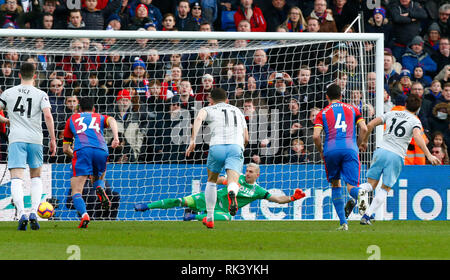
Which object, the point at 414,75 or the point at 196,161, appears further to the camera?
the point at 414,75

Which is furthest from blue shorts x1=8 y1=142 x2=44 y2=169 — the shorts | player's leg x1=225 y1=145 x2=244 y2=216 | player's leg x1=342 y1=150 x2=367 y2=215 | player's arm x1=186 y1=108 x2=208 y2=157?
player's leg x1=342 y1=150 x2=367 y2=215

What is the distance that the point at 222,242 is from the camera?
9.56 meters

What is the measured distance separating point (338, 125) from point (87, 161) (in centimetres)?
343

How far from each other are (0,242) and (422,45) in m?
11.5

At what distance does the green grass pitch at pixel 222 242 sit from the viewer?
8.30 meters

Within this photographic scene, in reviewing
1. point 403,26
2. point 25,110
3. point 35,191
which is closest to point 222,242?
point 35,191

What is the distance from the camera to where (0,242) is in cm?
956

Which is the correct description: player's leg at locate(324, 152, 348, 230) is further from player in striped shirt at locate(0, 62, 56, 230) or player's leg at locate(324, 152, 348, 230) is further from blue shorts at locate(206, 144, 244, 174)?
player in striped shirt at locate(0, 62, 56, 230)

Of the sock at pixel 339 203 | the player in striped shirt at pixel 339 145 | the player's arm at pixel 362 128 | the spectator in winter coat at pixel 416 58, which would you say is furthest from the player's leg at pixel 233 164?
the spectator in winter coat at pixel 416 58

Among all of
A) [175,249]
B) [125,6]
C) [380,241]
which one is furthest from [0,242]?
[125,6]

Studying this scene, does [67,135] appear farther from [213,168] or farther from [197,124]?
[213,168]

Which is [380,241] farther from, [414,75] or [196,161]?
[414,75]

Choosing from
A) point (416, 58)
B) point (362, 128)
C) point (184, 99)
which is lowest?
point (362, 128)

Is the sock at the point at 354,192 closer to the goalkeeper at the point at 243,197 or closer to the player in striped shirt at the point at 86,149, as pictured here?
the goalkeeper at the point at 243,197
